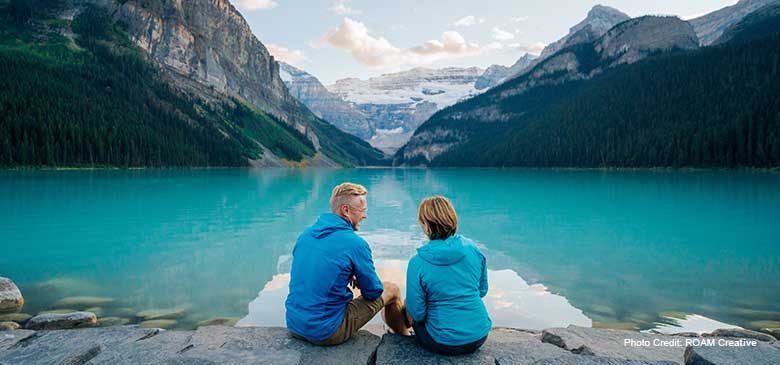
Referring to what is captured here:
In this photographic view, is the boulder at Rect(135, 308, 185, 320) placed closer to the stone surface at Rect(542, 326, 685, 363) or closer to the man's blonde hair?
the man's blonde hair

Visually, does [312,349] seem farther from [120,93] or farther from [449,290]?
[120,93]

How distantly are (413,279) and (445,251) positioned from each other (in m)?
0.55

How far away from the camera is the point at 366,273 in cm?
531

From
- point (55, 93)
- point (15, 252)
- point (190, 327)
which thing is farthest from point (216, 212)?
point (55, 93)

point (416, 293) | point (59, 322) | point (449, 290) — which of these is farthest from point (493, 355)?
point (59, 322)

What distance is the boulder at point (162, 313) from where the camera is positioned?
9005 mm

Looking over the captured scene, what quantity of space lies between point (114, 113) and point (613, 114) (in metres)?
140

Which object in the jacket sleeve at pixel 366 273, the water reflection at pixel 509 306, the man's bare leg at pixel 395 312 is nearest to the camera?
the jacket sleeve at pixel 366 273

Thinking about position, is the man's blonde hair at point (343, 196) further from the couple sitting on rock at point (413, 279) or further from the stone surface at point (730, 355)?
the stone surface at point (730, 355)

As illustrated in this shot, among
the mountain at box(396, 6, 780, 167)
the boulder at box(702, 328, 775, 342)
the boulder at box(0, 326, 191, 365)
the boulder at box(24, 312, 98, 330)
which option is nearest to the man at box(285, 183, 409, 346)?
the boulder at box(0, 326, 191, 365)

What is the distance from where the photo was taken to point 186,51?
182m

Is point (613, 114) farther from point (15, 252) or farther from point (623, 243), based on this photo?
point (15, 252)

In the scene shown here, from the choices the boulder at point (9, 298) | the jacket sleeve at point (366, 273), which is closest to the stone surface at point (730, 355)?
the jacket sleeve at point (366, 273)

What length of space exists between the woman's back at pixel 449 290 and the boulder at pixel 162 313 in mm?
6255
